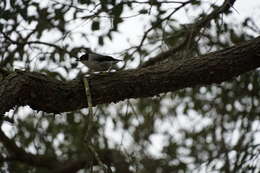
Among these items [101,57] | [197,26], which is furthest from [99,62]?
[197,26]

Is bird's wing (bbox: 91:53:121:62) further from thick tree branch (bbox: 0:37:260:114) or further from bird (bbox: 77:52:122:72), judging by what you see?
thick tree branch (bbox: 0:37:260:114)

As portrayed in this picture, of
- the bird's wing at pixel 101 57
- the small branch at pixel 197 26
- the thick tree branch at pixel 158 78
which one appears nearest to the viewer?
the thick tree branch at pixel 158 78

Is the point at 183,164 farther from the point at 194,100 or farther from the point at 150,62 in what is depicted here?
the point at 150,62

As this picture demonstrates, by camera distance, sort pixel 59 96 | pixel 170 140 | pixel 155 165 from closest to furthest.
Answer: pixel 59 96
pixel 155 165
pixel 170 140

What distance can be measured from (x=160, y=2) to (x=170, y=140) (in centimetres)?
288

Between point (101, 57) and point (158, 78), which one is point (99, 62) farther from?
point (158, 78)

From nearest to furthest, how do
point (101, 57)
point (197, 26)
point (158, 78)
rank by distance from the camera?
point (158, 78), point (197, 26), point (101, 57)

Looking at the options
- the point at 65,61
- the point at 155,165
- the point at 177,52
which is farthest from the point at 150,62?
the point at 155,165

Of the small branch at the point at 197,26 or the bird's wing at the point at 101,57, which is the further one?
the bird's wing at the point at 101,57

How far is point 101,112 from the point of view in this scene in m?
5.71

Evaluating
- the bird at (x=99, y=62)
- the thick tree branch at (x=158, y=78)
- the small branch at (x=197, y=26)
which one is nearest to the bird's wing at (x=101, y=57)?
the bird at (x=99, y=62)

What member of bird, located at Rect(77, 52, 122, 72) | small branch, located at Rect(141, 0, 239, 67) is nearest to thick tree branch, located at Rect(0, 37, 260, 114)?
small branch, located at Rect(141, 0, 239, 67)

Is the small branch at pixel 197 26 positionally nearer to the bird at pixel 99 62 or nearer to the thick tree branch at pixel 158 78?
the bird at pixel 99 62

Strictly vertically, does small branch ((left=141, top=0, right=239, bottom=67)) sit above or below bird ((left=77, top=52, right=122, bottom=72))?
above
